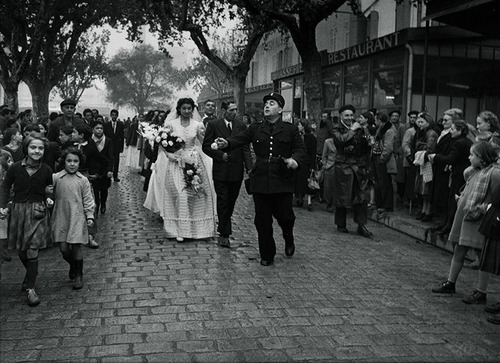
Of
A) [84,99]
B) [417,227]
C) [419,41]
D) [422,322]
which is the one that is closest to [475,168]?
[422,322]

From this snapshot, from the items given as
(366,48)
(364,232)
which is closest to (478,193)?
(364,232)

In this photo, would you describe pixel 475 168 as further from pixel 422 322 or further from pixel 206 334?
pixel 206 334

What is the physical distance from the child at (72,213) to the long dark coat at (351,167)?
14.4 ft

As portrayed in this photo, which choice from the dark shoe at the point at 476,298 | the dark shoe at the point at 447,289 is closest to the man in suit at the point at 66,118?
the dark shoe at the point at 447,289

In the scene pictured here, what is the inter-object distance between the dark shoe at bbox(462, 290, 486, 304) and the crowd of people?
0.01 meters

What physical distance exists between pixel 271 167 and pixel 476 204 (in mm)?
2350

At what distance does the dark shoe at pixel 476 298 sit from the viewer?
604cm

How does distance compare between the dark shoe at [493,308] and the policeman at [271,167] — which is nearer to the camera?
the dark shoe at [493,308]

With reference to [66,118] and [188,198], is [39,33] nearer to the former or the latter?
[66,118]

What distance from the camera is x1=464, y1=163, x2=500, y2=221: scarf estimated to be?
607 cm

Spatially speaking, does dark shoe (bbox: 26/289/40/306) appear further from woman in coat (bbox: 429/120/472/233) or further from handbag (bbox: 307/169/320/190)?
handbag (bbox: 307/169/320/190)

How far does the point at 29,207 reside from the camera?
5988 millimetres

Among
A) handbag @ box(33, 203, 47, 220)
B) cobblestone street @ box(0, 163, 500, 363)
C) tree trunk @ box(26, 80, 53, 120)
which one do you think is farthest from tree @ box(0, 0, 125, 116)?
handbag @ box(33, 203, 47, 220)

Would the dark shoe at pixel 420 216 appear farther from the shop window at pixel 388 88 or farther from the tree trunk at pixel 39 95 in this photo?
the tree trunk at pixel 39 95
